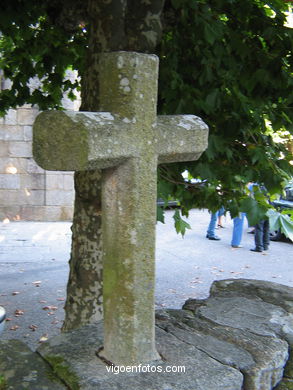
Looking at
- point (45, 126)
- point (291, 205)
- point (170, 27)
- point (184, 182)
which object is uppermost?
point (170, 27)

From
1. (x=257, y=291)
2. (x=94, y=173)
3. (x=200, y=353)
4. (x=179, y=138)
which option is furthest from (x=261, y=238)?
(x=179, y=138)

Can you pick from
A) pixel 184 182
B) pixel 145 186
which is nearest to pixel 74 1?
pixel 184 182

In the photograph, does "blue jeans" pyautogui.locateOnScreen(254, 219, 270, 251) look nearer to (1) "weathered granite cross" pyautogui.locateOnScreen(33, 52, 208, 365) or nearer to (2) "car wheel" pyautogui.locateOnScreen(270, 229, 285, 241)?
(2) "car wheel" pyautogui.locateOnScreen(270, 229, 285, 241)

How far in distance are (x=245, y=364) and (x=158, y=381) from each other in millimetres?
469

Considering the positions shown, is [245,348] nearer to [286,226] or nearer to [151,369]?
[151,369]

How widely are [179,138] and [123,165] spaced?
36 cm

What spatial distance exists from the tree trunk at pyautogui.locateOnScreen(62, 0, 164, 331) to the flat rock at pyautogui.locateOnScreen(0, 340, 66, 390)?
115 cm

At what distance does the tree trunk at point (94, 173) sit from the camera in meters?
2.91

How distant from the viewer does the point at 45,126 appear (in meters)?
1.70

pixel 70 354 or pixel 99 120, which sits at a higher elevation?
pixel 99 120

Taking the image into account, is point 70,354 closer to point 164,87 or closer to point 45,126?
point 45,126

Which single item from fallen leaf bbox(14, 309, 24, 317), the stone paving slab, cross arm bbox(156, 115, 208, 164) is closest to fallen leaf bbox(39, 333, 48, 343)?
fallen leaf bbox(14, 309, 24, 317)

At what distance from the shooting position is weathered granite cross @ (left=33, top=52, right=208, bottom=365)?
170 centimetres

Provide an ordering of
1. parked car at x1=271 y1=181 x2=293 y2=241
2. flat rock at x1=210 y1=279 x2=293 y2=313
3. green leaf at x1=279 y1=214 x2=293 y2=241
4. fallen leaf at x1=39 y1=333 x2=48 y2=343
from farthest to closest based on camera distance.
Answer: parked car at x1=271 y1=181 x2=293 y2=241, fallen leaf at x1=39 y1=333 x2=48 y2=343, flat rock at x1=210 y1=279 x2=293 y2=313, green leaf at x1=279 y1=214 x2=293 y2=241
